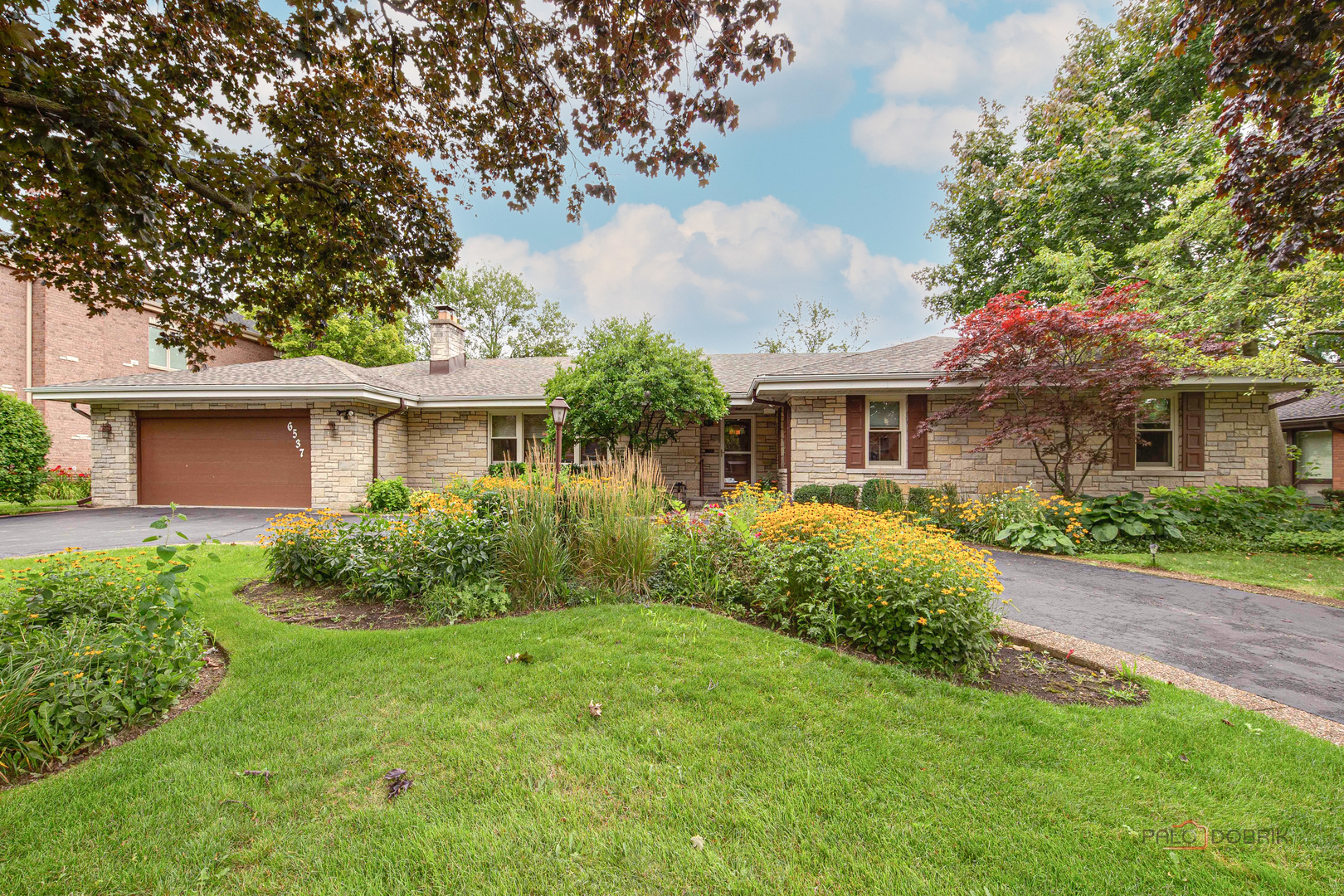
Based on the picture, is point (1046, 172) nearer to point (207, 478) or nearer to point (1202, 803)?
point (1202, 803)

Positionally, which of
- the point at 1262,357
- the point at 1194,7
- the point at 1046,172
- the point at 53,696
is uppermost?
the point at 1046,172

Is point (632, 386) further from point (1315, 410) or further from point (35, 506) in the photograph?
point (1315, 410)

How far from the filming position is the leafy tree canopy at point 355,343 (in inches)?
755

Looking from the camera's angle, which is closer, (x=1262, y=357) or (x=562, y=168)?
(x=562, y=168)

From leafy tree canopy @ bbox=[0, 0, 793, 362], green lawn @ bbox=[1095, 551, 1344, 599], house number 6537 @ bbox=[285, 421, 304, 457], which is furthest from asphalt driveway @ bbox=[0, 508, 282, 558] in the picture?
green lawn @ bbox=[1095, 551, 1344, 599]

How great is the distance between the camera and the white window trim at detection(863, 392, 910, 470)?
937 cm

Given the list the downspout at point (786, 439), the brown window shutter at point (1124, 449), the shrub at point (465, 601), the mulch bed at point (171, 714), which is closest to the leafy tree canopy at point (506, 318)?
the downspout at point (786, 439)

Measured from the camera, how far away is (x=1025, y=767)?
2000 mm

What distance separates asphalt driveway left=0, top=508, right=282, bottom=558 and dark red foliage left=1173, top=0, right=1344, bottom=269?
378 inches

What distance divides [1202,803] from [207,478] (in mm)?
14867

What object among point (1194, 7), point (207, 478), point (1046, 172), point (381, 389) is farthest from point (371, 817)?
point (1046, 172)

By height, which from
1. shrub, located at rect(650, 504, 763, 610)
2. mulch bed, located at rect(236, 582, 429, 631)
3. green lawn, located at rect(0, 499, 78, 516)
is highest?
shrub, located at rect(650, 504, 763, 610)

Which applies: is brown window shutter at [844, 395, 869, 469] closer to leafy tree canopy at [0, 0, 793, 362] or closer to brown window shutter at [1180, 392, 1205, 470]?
brown window shutter at [1180, 392, 1205, 470]

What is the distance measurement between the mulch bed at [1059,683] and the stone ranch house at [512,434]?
650 cm
